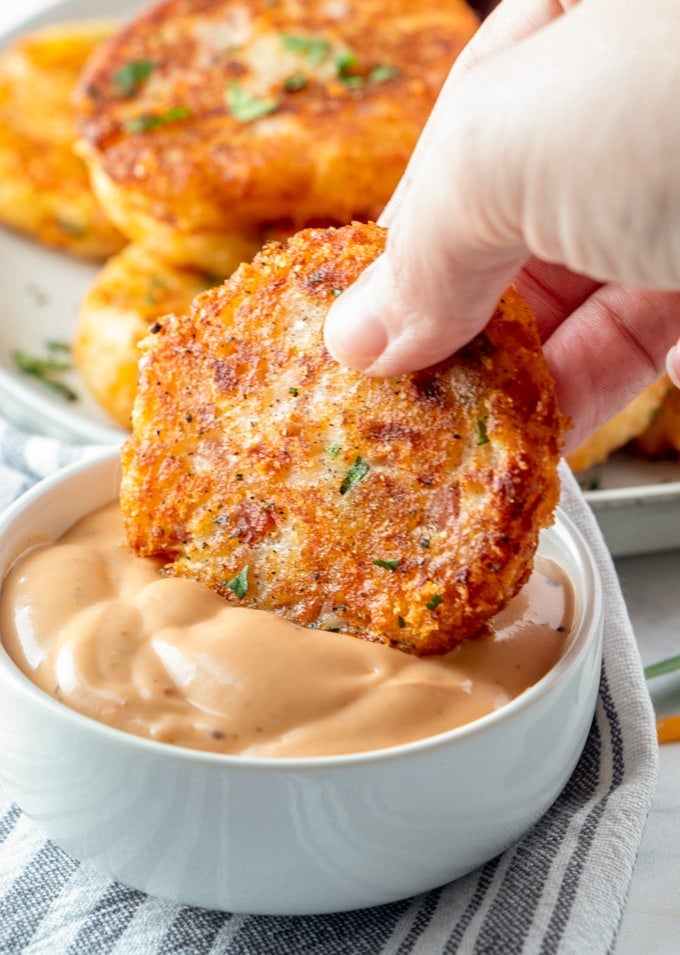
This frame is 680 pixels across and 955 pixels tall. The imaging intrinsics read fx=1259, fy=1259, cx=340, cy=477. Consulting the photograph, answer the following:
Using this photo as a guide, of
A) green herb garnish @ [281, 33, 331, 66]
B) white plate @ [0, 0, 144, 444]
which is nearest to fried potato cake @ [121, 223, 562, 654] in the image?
white plate @ [0, 0, 144, 444]

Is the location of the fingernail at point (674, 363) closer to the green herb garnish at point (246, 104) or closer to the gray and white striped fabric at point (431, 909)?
the gray and white striped fabric at point (431, 909)

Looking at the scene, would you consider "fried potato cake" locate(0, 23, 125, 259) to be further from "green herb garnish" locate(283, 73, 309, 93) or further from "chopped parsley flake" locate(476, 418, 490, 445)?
"chopped parsley flake" locate(476, 418, 490, 445)

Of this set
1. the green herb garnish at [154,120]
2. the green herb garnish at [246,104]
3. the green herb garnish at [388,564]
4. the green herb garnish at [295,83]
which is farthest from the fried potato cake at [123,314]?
the green herb garnish at [388,564]

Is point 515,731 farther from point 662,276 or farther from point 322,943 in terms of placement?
point 662,276

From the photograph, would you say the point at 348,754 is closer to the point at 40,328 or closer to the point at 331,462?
the point at 331,462

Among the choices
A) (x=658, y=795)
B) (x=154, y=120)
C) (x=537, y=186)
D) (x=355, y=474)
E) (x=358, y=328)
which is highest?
(x=537, y=186)

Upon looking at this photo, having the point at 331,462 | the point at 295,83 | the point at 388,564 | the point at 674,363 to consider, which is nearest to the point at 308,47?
the point at 295,83

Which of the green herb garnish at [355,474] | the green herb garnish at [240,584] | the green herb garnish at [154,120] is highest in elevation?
the green herb garnish at [355,474]
